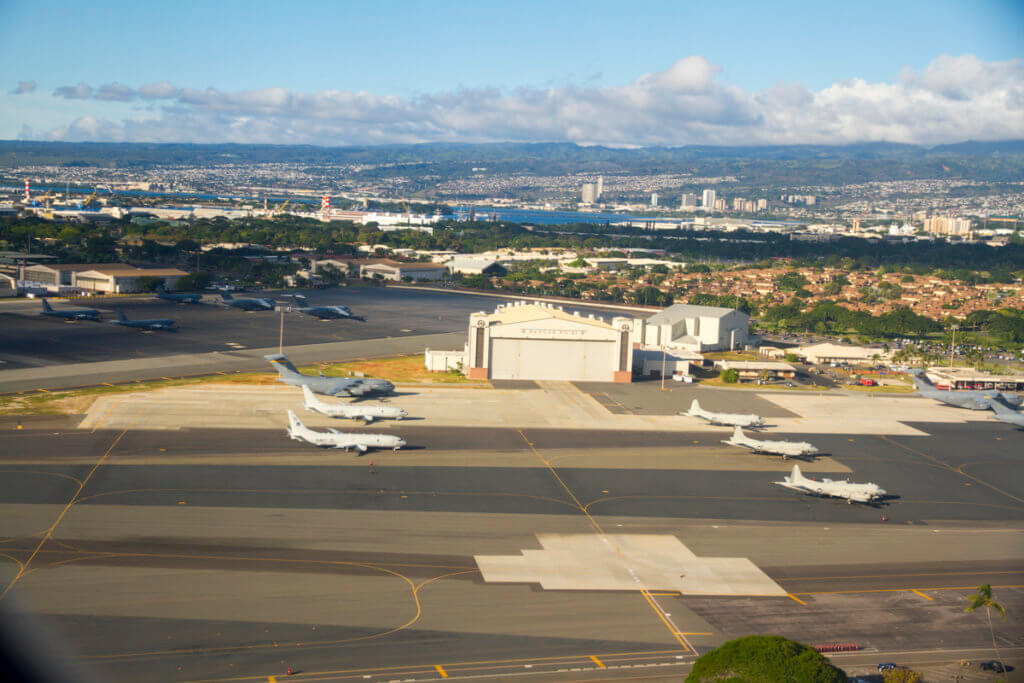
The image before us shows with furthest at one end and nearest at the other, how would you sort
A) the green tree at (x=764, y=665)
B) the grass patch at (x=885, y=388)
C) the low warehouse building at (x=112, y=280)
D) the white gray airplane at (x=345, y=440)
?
the low warehouse building at (x=112, y=280), the grass patch at (x=885, y=388), the white gray airplane at (x=345, y=440), the green tree at (x=764, y=665)

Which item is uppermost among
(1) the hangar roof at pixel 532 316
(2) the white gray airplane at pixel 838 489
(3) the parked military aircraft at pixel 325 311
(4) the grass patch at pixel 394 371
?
(1) the hangar roof at pixel 532 316

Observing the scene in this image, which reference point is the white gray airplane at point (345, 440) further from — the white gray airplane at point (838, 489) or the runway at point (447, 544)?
the white gray airplane at point (838, 489)

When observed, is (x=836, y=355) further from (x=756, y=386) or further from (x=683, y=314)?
(x=756, y=386)

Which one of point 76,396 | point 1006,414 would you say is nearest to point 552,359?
point 1006,414

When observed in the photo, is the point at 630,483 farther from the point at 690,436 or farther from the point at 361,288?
the point at 361,288

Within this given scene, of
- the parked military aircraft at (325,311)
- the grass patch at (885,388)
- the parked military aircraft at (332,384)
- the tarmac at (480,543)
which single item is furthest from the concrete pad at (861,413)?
the parked military aircraft at (325,311)

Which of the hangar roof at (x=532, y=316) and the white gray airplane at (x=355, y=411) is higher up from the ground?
the hangar roof at (x=532, y=316)

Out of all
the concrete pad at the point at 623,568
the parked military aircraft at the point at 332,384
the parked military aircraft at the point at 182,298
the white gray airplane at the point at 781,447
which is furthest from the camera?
the parked military aircraft at the point at 182,298
